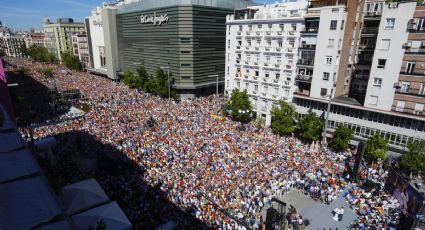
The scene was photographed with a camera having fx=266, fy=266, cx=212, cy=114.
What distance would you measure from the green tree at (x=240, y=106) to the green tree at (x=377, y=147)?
17.9 m

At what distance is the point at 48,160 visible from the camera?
24812 millimetres

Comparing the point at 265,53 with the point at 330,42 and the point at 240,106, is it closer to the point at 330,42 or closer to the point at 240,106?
the point at 240,106

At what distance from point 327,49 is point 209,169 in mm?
22014

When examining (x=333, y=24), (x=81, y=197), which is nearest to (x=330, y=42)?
(x=333, y=24)

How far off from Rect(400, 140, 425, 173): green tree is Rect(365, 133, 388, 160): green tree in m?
1.93

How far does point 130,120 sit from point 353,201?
97.7 feet

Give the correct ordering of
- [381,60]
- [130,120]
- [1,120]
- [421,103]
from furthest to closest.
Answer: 1. [130,120]
2. [381,60]
3. [421,103]
4. [1,120]

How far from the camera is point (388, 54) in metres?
30.4

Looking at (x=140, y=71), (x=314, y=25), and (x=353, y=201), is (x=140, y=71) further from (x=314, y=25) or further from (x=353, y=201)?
(x=353, y=201)

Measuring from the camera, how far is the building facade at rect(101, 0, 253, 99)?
2133 inches

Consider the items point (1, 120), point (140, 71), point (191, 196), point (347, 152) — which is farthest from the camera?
point (140, 71)

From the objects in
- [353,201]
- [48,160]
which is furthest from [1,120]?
[353,201]

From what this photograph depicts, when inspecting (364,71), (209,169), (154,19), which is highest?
(154,19)

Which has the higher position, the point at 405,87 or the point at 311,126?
the point at 405,87
